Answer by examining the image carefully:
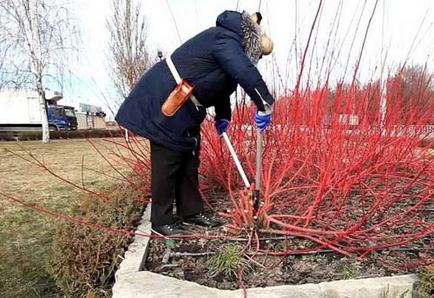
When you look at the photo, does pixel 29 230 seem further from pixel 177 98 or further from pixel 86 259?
pixel 177 98

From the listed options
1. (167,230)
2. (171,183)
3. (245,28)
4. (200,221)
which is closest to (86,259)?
(167,230)

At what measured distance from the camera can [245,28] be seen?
229cm

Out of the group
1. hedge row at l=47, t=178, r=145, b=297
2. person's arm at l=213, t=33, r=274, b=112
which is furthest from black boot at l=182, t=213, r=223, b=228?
person's arm at l=213, t=33, r=274, b=112

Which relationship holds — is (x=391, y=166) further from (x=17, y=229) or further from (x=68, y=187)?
(x=68, y=187)

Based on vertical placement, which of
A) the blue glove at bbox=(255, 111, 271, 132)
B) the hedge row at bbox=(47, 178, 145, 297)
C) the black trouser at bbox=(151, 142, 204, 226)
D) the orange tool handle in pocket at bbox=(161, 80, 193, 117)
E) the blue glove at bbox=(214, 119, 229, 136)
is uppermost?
the orange tool handle in pocket at bbox=(161, 80, 193, 117)

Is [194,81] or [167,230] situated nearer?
[194,81]

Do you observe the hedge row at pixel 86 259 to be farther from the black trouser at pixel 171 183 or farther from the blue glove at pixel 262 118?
the blue glove at pixel 262 118

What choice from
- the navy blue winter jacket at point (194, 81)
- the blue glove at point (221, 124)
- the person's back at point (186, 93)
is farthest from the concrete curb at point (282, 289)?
the blue glove at point (221, 124)

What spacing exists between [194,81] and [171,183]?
64 centimetres

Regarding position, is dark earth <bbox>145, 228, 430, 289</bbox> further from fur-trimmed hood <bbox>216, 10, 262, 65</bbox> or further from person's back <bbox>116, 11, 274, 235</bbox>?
fur-trimmed hood <bbox>216, 10, 262, 65</bbox>

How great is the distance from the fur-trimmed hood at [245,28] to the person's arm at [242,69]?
64 millimetres

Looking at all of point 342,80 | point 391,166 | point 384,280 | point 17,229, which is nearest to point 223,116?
point 342,80

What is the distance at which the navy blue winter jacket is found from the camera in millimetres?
2275

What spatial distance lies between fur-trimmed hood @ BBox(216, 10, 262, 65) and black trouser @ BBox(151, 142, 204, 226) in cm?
73
